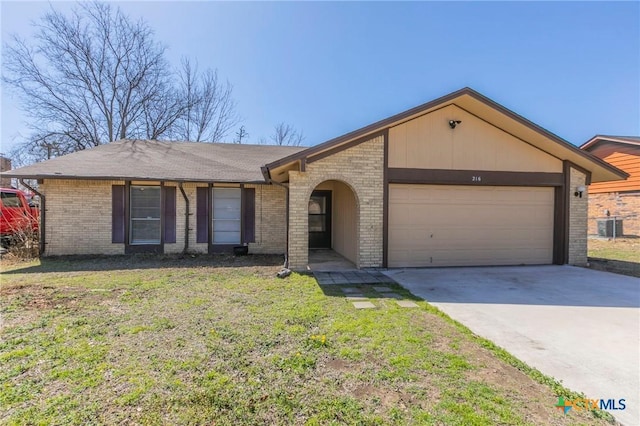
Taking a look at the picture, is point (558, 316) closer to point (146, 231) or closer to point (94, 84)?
point (146, 231)

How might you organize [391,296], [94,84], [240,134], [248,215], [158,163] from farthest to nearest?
[240,134], [94,84], [158,163], [248,215], [391,296]

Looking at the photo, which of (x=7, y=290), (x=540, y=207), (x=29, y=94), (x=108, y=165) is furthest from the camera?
(x=29, y=94)

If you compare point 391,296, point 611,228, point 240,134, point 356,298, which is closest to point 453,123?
point 391,296

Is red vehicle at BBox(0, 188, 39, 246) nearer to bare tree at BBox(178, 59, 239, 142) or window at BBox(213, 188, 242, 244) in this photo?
Answer: window at BBox(213, 188, 242, 244)

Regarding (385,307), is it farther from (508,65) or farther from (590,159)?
(508,65)

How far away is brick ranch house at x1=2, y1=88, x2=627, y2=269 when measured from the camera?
25.2 ft

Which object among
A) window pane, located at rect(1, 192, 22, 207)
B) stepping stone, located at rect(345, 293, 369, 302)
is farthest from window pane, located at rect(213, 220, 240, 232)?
window pane, located at rect(1, 192, 22, 207)

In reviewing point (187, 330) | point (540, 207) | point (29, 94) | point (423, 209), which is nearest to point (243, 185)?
point (423, 209)

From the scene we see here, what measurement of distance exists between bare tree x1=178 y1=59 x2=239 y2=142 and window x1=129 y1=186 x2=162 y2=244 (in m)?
A: 14.8

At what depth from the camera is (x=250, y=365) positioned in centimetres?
304

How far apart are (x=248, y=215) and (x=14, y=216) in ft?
27.7

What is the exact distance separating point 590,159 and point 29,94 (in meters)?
27.4

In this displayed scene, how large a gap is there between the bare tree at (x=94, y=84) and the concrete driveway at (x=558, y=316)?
22.1 meters

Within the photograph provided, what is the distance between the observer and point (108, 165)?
387 inches
